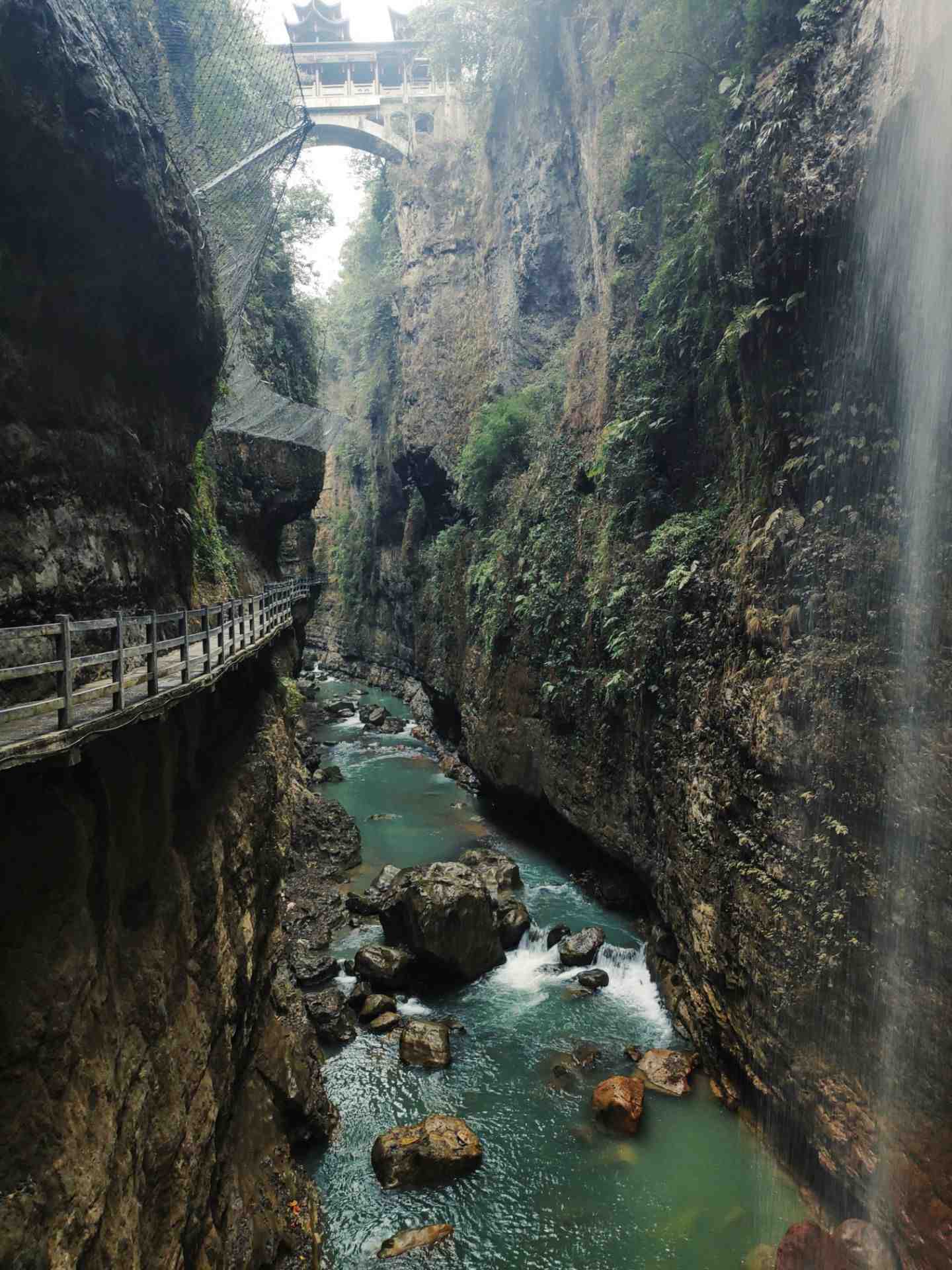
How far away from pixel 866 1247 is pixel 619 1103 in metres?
3.39

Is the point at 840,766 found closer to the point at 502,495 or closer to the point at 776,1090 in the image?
the point at 776,1090

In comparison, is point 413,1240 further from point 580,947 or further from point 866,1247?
point 580,947

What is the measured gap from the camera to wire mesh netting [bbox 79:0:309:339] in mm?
10727

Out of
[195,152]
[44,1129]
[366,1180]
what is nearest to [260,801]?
[366,1180]

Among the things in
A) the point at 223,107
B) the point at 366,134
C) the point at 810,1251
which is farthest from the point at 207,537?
the point at 366,134

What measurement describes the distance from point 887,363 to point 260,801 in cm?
1007

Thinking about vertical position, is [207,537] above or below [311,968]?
above

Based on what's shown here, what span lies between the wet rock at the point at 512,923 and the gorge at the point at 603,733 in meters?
0.34

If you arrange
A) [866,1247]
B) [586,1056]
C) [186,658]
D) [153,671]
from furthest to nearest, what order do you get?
[586,1056], [866,1247], [186,658], [153,671]

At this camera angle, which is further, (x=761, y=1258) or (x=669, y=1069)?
(x=669, y=1069)

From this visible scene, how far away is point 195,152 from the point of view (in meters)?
10.7

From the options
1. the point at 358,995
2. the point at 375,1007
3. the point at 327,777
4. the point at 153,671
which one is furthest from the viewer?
the point at 327,777

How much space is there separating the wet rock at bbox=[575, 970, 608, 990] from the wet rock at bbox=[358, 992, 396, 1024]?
11.4 feet

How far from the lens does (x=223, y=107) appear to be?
A: 1158 centimetres
